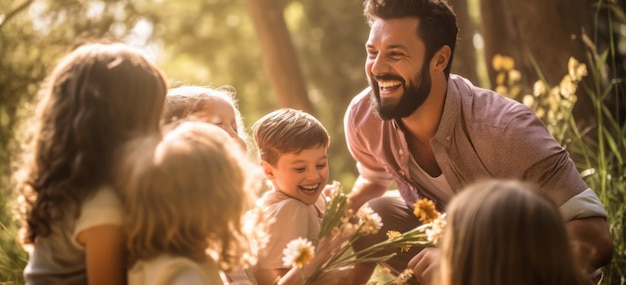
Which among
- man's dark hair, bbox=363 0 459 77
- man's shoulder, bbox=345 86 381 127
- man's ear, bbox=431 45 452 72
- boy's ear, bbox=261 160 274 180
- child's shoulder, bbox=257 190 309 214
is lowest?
child's shoulder, bbox=257 190 309 214

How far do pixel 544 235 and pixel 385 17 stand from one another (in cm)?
200

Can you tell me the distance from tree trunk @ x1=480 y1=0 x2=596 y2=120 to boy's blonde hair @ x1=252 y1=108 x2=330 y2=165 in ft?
7.67

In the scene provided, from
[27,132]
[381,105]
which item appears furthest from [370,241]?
[27,132]

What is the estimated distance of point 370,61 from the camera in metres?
4.24

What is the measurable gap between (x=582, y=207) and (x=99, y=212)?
193 centimetres

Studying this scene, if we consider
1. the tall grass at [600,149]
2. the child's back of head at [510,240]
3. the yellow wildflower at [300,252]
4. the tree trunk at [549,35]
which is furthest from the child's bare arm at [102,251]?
the tree trunk at [549,35]

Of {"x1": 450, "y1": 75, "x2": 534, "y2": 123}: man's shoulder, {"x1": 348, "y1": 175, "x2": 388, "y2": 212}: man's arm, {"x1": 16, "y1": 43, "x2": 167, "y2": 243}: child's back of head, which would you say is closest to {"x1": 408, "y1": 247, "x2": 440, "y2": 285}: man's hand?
{"x1": 450, "y1": 75, "x2": 534, "y2": 123}: man's shoulder

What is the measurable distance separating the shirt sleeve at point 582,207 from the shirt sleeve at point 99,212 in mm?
1804

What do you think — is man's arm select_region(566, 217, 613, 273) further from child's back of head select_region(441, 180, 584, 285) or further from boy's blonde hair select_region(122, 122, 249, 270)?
→ boy's blonde hair select_region(122, 122, 249, 270)

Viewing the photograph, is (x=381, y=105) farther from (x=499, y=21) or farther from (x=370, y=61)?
(x=499, y=21)

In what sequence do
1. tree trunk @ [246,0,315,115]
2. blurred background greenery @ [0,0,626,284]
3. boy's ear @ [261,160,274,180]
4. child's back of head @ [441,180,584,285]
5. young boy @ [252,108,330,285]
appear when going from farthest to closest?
tree trunk @ [246,0,315,115]
blurred background greenery @ [0,0,626,284]
boy's ear @ [261,160,274,180]
young boy @ [252,108,330,285]
child's back of head @ [441,180,584,285]

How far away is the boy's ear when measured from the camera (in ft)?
13.1

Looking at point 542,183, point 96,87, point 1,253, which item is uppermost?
point 96,87

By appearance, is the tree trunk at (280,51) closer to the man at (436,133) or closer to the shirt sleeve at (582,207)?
the man at (436,133)
